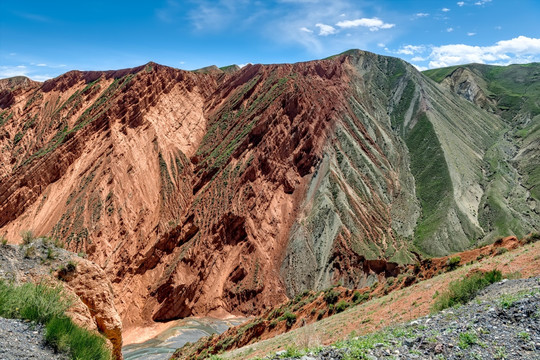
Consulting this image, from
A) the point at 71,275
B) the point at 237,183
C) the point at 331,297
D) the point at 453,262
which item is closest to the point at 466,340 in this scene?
the point at 71,275

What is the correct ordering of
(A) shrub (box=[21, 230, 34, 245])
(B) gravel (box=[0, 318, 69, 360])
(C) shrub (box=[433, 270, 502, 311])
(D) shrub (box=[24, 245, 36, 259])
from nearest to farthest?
1. (B) gravel (box=[0, 318, 69, 360])
2. (D) shrub (box=[24, 245, 36, 259])
3. (A) shrub (box=[21, 230, 34, 245])
4. (C) shrub (box=[433, 270, 502, 311])

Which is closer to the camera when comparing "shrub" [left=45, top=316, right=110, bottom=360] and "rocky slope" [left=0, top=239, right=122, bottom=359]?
"shrub" [left=45, top=316, right=110, bottom=360]

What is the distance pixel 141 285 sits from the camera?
38.2 m

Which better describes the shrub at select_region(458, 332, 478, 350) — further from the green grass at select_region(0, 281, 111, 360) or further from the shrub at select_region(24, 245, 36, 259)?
the shrub at select_region(24, 245, 36, 259)

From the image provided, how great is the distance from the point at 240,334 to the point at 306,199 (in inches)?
958

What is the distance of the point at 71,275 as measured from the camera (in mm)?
10500

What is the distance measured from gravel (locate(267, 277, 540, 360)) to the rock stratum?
98.0 feet

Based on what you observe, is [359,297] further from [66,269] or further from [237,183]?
Result: [237,183]

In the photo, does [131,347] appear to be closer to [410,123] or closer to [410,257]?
[410,257]

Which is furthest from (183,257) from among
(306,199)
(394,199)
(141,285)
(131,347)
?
(394,199)

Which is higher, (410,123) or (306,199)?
(410,123)

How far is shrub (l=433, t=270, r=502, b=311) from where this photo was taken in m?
11.3

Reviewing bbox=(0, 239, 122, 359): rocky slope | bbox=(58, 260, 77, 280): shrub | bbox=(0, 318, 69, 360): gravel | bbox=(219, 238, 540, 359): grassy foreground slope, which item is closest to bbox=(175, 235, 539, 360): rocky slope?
bbox=(219, 238, 540, 359): grassy foreground slope

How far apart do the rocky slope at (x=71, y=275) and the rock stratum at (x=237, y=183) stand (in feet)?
88.8
